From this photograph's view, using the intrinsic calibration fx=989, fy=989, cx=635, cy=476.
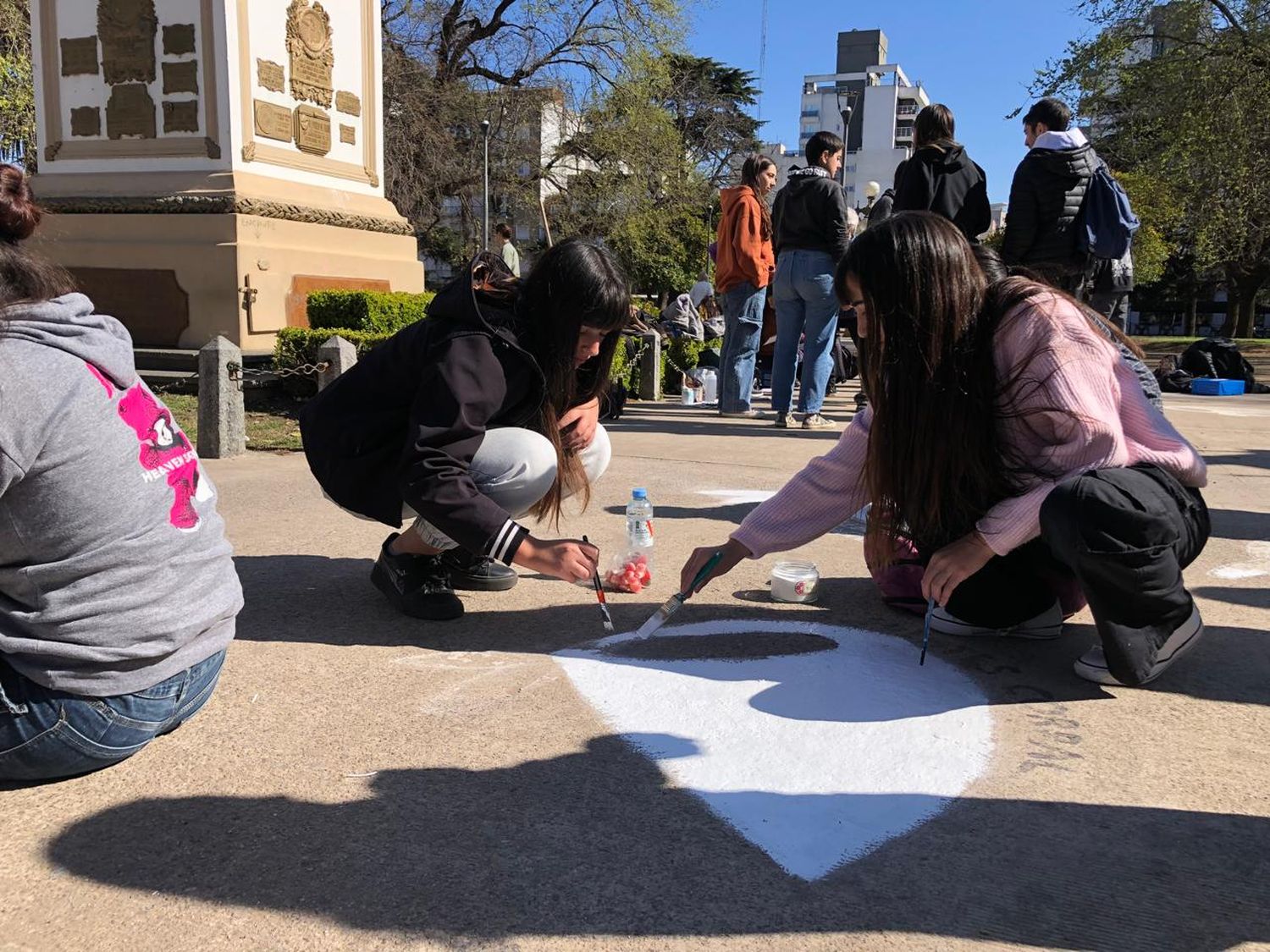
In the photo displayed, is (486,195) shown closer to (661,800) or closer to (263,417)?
(263,417)

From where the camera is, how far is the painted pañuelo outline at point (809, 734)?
6.21ft

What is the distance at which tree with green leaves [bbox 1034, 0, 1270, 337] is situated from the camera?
655 inches

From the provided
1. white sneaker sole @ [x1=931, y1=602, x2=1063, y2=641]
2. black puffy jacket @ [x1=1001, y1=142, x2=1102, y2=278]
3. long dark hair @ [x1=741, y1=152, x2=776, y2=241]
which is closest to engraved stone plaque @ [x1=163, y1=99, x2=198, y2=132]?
long dark hair @ [x1=741, y1=152, x2=776, y2=241]

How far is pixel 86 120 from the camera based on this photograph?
9.04m

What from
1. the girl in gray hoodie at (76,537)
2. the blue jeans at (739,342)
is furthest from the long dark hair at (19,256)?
the blue jeans at (739,342)

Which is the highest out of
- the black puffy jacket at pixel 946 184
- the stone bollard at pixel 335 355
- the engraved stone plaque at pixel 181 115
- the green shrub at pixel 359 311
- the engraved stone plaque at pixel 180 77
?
the engraved stone plaque at pixel 180 77

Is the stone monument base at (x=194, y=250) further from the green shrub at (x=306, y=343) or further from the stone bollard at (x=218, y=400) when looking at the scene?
the stone bollard at (x=218, y=400)

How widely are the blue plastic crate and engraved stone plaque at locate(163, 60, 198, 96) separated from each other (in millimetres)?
12125

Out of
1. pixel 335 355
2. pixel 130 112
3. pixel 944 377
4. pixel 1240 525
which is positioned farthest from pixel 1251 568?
pixel 130 112

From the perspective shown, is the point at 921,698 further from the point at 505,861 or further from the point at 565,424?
the point at 565,424

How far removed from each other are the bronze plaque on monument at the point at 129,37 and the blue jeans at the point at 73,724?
8.42m

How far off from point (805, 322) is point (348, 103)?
18.1 ft

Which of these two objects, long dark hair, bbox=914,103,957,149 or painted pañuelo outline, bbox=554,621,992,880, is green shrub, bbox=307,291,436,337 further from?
painted pañuelo outline, bbox=554,621,992,880

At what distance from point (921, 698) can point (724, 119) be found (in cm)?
3408
